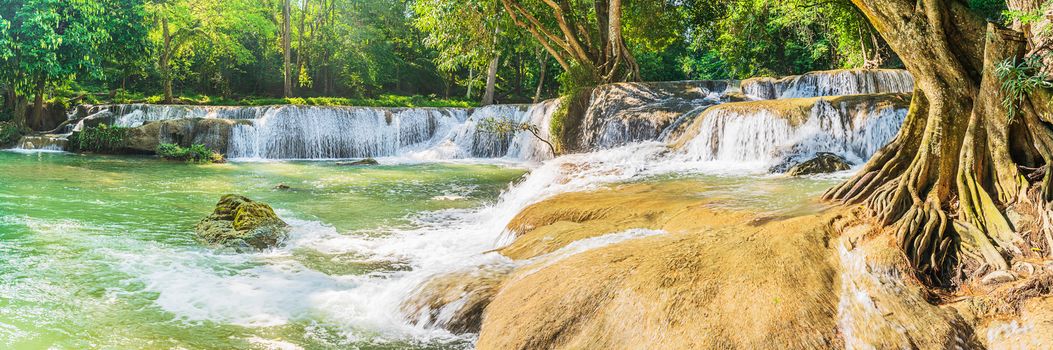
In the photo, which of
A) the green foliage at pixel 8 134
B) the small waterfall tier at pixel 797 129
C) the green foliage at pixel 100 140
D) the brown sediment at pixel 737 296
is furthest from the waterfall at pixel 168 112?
the brown sediment at pixel 737 296

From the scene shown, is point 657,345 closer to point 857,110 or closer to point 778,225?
point 778,225

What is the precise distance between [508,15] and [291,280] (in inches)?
503

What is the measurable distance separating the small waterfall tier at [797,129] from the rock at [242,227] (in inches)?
272

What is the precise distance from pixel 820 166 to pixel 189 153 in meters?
16.4

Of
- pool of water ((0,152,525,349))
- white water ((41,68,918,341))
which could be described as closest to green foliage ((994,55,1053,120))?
white water ((41,68,918,341))

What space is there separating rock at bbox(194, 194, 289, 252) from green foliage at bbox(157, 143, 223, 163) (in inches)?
435

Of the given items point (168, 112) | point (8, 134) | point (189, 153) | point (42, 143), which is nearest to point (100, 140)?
point (42, 143)

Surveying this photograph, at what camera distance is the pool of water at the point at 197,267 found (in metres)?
4.34

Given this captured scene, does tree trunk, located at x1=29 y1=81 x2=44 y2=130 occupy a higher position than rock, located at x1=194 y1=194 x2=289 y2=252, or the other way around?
tree trunk, located at x1=29 y1=81 x2=44 y2=130

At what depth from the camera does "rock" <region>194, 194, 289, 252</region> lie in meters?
7.04

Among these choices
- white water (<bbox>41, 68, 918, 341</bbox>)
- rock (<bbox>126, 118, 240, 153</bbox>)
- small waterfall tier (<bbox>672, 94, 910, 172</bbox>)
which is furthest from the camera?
rock (<bbox>126, 118, 240, 153</bbox>)

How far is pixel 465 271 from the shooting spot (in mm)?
4832

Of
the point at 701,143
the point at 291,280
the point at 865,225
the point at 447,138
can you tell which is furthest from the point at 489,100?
the point at 865,225

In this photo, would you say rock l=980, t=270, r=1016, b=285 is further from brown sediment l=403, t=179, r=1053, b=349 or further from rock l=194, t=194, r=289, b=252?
rock l=194, t=194, r=289, b=252
